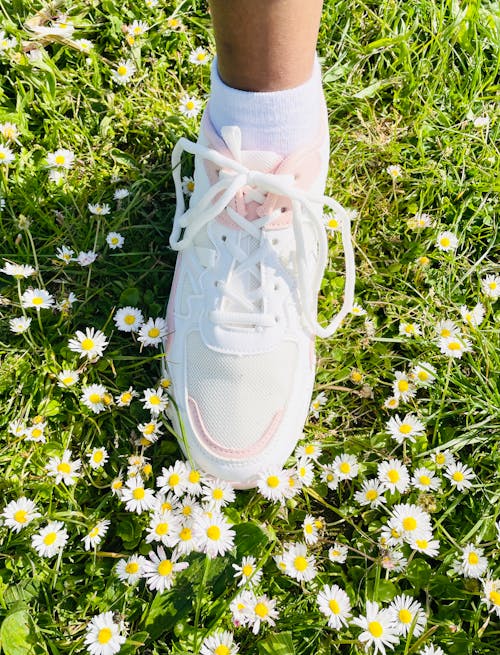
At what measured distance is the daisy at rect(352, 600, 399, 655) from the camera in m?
1.21

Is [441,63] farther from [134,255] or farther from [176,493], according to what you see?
[176,493]

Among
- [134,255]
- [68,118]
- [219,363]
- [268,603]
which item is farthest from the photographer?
[68,118]

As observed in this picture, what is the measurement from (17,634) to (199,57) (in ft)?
5.01

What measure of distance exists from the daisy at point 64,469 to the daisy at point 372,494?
58cm

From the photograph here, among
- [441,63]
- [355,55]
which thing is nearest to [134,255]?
[355,55]

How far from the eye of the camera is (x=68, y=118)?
181cm

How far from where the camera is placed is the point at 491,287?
1.64m

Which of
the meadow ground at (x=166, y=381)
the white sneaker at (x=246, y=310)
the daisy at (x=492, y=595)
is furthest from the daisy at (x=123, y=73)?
the daisy at (x=492, y=595)

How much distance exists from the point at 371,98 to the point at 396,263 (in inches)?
22.1

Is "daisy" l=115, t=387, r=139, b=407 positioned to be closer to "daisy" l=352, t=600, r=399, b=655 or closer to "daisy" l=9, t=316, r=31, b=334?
"daisy" l=9, t=316, r=31, b=334

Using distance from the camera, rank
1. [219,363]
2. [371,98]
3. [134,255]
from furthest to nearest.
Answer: [371,98] < [134,255] < [219,363]

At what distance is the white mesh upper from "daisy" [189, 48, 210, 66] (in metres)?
0.95

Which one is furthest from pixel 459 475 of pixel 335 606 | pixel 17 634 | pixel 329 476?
pixel 17 634

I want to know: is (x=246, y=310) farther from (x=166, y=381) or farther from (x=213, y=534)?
(x=213, y=534)
